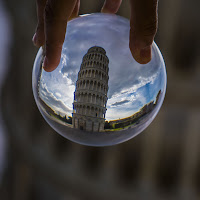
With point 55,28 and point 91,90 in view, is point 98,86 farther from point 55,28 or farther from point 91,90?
point 55,28

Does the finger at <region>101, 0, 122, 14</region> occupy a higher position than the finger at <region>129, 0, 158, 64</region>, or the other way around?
the finger at <region>101, 0, 122, 14</region>

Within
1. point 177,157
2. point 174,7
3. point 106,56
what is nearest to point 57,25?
point 106,56

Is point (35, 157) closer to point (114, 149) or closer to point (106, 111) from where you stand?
point (114, 149)

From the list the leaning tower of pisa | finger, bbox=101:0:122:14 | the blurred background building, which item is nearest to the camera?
the leaning tower of pisa

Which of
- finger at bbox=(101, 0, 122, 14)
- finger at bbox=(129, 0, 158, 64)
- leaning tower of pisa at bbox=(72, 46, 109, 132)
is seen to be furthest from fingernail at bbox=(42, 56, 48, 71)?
finger at bbox=(101, 0, 122, 14)

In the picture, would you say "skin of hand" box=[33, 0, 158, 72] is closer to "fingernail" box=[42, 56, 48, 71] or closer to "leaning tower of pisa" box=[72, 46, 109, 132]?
"fingernail" box=[42, 56, 48, 71]
